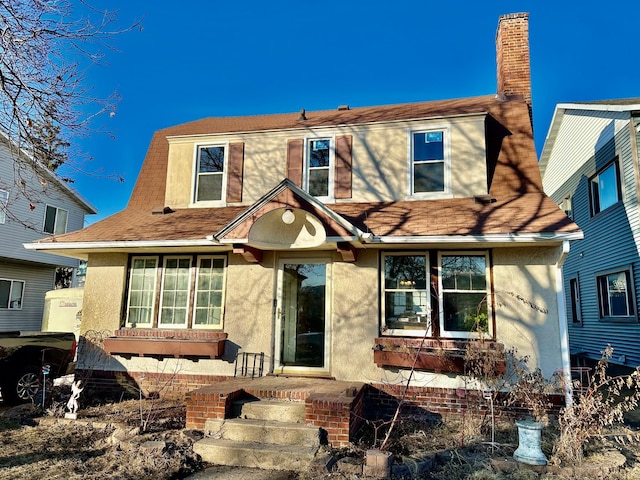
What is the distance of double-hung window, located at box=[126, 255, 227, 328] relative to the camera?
8633 millimetres

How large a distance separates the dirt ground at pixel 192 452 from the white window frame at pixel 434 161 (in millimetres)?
4150

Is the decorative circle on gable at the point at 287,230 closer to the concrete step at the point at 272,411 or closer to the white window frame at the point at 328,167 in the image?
the white window frame at the point at 328,167

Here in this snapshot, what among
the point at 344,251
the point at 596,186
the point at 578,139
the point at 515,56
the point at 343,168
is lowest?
the point at 344,251

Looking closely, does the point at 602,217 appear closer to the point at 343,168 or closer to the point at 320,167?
the point at 343,168

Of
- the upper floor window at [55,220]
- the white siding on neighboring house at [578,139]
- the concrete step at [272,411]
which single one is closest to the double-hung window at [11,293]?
the upper floor window at [55,220]

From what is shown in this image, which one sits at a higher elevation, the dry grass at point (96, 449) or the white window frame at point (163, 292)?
the white window frame at point (163, 292)

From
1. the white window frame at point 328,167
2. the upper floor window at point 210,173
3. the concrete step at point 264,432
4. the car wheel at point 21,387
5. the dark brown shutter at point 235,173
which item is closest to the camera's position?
the concrete step at point 264,432

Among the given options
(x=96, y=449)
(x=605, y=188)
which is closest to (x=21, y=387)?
(x=96, y=449)

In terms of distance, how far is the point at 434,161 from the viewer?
8.74 m

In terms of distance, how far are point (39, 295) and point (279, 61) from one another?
51.6 feet

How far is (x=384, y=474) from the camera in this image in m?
4.82

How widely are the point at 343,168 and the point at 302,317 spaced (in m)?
3.17

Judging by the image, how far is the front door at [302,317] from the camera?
8.09 meters

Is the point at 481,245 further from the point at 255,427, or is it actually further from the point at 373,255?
the point at 255,427
